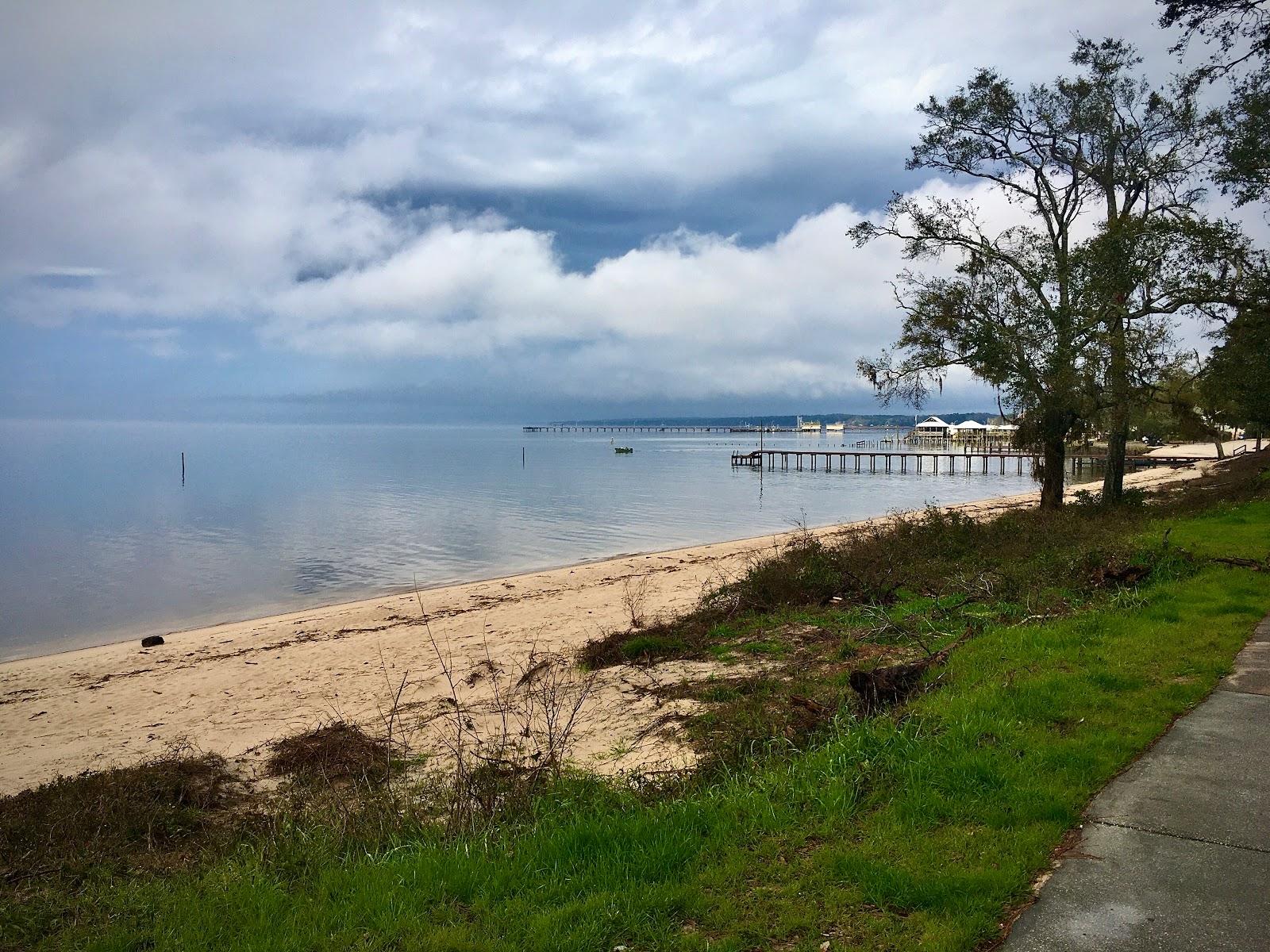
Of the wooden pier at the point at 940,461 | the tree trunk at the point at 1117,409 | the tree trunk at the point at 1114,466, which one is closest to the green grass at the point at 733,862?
the tree trunk at the point at 1117,409

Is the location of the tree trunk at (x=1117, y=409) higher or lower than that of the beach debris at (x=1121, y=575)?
higher

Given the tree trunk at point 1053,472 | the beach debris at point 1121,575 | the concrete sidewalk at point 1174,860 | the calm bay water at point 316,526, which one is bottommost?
the calm bay water at point 316,526

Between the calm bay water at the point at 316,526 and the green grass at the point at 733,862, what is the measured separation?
16.3 metres

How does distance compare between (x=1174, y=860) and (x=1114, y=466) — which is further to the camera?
(x=1114, y=466)

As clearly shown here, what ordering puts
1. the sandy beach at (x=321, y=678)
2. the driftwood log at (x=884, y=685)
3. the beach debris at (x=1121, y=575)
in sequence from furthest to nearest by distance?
the beach debris at (x=1121, y=575) → the sandy beach at (x=321, y=678) → the driftwood log at (x=884, y=685)

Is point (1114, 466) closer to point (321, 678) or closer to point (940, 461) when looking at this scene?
point (321, 678)

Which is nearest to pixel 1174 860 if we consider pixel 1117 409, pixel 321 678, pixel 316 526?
pixel 321 678

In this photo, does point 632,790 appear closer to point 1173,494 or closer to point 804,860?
point 804,860

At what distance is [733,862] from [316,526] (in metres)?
36.4

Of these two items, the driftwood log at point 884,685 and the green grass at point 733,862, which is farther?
the driftwood log at point 884,685

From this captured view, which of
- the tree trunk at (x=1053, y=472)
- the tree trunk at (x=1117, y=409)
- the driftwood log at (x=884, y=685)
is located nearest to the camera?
the driftwood log at (x=884, y=685)

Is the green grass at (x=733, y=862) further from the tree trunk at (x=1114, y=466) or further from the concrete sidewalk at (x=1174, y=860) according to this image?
the tree trunk at (x=1114, y=466)

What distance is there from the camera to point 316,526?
1460 inches

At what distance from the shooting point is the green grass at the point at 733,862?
3500 millimetres
